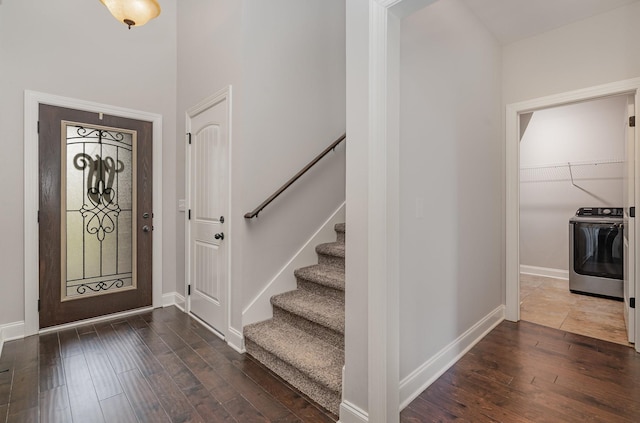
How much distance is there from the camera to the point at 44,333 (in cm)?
279

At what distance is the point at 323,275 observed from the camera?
102 inches

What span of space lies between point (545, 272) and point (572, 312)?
67.9 inches

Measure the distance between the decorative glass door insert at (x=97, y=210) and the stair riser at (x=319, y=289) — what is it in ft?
6.38

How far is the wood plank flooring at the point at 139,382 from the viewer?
5.67 feet

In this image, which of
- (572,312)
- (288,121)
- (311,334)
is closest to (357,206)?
(311,334)

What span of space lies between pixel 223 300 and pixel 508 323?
281 centimetres

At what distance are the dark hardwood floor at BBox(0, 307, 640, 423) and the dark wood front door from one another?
425 millimetres

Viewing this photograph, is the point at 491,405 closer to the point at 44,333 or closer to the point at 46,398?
the point at 46,398

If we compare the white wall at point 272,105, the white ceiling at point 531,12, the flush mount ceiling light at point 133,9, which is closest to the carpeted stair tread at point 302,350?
the white wall at point 272,105

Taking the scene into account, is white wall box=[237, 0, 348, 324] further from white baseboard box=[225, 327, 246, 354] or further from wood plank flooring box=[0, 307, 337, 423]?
wood plank flooring box=[0, 307, 337, 423]

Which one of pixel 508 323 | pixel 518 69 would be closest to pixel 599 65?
pixel 518 69

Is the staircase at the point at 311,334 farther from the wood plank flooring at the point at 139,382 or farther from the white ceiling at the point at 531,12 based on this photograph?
the white ceiling at the point at 531,12

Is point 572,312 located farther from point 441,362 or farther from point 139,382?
point 139,382

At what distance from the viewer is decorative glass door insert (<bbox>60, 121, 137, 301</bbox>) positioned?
2930 millimetres
